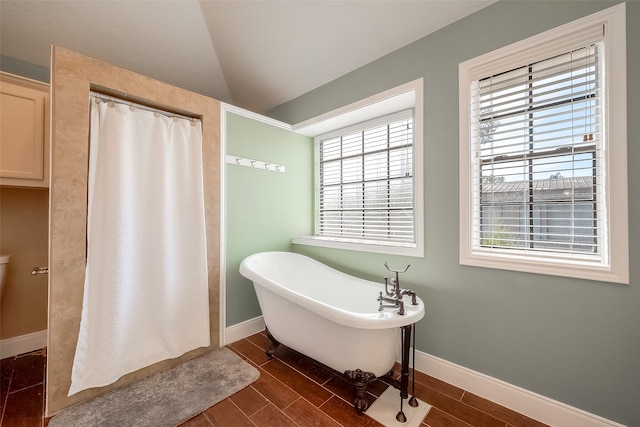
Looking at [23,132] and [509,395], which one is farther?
[23,132]

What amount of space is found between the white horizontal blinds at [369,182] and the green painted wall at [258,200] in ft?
0.91

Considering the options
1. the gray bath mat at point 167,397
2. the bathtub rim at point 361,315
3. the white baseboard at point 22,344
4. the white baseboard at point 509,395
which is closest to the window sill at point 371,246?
the bathtub rim at point 361,315

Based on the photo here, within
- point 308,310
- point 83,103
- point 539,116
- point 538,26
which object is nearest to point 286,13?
point 83,103

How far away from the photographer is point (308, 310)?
5.25 feet

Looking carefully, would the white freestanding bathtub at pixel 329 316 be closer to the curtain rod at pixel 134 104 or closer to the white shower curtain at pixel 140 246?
the white shower curtain at pixel 140 246

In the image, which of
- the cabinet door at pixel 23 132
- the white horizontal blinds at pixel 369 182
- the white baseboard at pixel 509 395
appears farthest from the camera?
the white horizontal blinds at pixel 369 182

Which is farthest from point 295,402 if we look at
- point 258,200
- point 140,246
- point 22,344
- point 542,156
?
point 22,344

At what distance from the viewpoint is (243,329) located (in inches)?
90.6

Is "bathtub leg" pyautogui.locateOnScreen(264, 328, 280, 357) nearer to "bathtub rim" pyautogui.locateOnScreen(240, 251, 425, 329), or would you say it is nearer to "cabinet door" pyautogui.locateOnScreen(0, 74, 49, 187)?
"bathtub rim" pyautogui.locateOnScreen(240, 251, 425, 329)

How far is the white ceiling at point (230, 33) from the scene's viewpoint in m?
1.76

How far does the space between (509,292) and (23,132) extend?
347 centimetres

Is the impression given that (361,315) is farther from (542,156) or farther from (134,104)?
(134,104)

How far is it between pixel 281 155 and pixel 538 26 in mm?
2130

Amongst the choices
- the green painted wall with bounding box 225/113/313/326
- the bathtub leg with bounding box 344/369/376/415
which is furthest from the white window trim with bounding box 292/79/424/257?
the bathtub leg with bounding box 344/369/376/415
